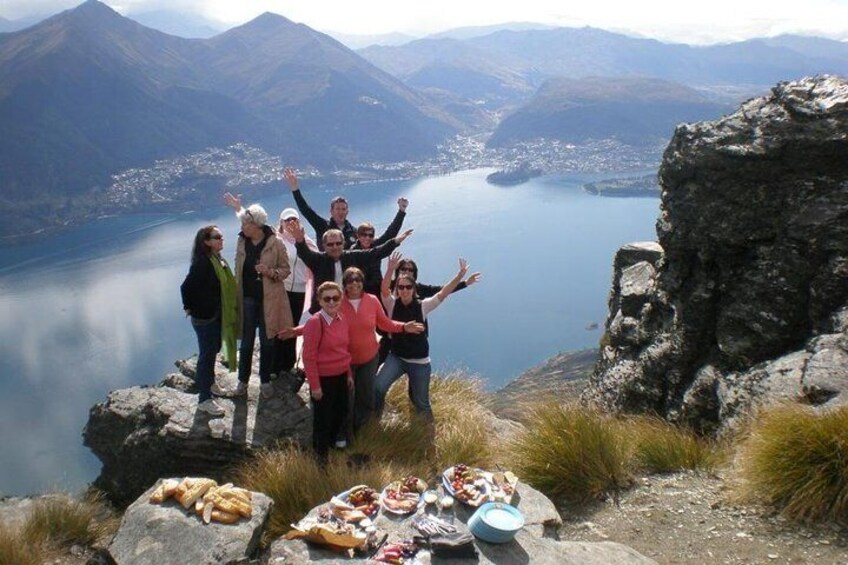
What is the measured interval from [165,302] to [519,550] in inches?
3596

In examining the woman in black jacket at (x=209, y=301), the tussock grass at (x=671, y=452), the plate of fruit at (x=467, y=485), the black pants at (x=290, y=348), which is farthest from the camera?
the black pants at (x=290, y=348)

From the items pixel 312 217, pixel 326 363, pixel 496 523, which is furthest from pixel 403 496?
pixel 312 217

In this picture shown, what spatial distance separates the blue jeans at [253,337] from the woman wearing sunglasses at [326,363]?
54.5 inches

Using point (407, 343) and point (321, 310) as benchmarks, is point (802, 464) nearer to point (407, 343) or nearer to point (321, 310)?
point (407, 343)

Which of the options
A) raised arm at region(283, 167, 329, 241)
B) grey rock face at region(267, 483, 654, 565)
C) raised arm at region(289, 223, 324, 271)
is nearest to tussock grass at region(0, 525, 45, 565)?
grey rock face at region(267, 483, 654, 565)

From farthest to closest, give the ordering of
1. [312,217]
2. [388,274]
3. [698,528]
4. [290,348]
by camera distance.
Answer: [312,217], [290,348], [388,274], [698,528]

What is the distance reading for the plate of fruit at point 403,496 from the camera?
5.11 meters

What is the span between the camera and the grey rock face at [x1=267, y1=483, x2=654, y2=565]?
4.56m

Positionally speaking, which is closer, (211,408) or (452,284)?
(452,284)

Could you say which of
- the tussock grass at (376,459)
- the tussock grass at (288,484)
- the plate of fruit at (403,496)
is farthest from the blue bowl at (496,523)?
the tussock grass at (288,484)

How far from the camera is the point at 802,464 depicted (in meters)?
4.89

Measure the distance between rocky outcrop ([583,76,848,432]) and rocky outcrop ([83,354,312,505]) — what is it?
476cm

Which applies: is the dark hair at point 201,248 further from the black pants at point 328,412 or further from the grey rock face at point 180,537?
the grey rock face at point 180,537

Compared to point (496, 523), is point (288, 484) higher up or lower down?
lower down
